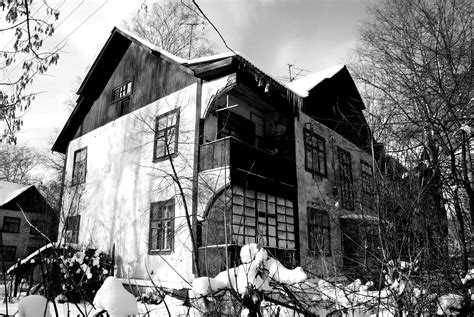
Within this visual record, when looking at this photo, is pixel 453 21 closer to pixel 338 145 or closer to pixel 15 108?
pixel 15 108

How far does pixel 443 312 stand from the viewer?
3664 mm

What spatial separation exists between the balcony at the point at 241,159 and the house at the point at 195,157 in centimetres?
4

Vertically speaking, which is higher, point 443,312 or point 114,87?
point 114,87

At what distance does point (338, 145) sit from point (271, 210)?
23.8ft

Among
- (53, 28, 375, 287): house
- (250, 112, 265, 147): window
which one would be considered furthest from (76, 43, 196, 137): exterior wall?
(250, 112, 265, 147): window

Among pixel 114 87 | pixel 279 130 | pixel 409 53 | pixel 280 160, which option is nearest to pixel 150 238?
pixel 280 160

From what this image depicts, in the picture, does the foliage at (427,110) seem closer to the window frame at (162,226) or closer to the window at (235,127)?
the window at (235,127)

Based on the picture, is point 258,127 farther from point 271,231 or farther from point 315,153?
point 271,231

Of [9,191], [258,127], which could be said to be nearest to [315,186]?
[258,127]

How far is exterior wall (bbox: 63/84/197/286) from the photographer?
12586 mm

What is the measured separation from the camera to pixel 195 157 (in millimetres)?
12547

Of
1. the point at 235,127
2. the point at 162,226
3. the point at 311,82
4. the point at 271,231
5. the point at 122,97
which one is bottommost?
the point at 271,231

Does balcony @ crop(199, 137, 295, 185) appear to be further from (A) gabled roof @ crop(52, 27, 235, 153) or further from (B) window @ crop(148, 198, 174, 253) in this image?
(A) gabled roof @ crop(52, 27, 235, 153)

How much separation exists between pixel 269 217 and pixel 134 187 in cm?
531
